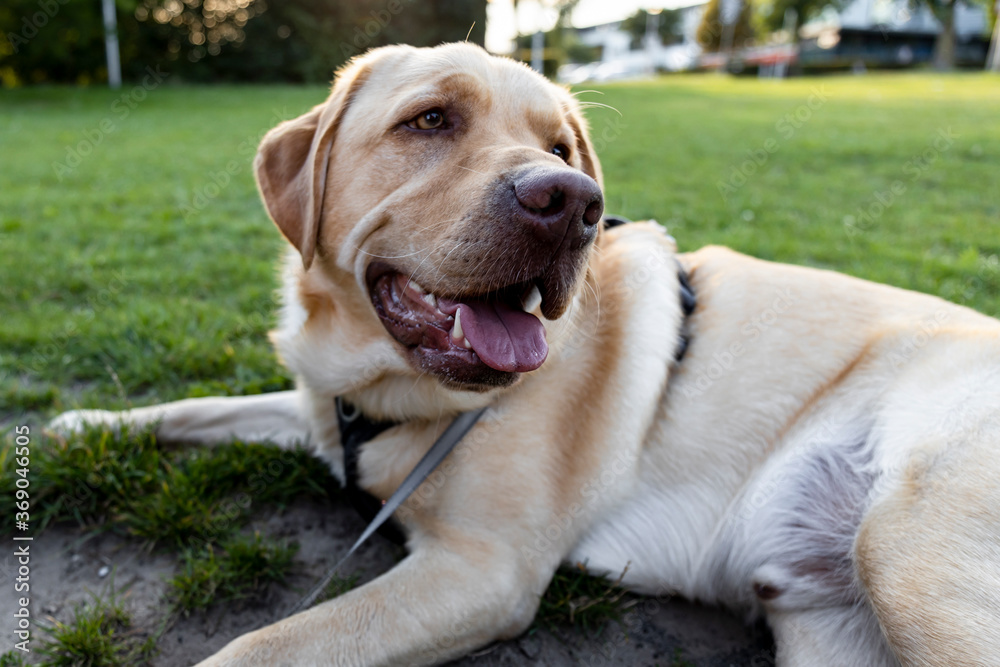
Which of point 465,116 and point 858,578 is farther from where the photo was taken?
point 465,116

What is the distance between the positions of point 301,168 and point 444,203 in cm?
76

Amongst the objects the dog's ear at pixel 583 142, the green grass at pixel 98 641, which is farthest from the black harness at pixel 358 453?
the dog's ear at pixel 583 142

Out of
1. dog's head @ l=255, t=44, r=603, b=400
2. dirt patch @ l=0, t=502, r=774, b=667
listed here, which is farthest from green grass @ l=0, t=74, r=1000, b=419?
dog's head @ l=255, t=44, r=603, b=400

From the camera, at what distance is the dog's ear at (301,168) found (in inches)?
98.9

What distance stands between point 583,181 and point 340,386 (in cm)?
136

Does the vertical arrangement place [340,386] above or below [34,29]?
below

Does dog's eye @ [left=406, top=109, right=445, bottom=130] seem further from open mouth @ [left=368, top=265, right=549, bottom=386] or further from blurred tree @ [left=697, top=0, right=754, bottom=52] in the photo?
blurred tree @ [left=697, top=0, right=754, bottom=52]

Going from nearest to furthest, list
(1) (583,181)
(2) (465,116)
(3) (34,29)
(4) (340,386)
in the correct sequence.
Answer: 1. (1) (583,181)
2. (2) (465,116)
3. (4) (340,386)
4. (3) (34,29)

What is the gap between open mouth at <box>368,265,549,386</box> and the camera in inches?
83.8

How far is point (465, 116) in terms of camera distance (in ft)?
8.15

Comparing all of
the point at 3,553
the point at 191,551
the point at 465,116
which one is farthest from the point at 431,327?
the point at 3,553

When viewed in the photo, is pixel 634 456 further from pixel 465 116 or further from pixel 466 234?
pixel 465 116
